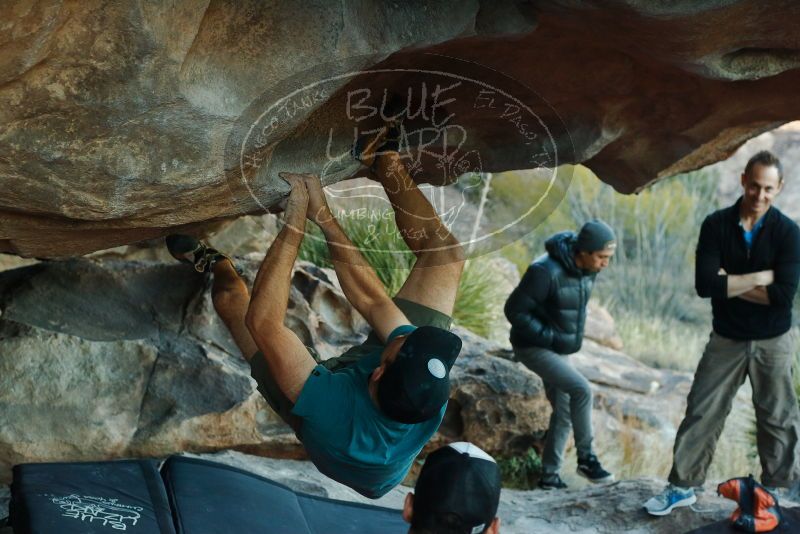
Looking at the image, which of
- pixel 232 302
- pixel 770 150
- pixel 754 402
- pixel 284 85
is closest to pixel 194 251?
pixel 232 302

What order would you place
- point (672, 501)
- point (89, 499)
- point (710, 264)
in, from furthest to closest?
point (672, 501) → point (710, 264) → point (89, 499)

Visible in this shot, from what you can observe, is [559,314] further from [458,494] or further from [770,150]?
[770,150]

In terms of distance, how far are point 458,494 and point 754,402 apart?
284 cm

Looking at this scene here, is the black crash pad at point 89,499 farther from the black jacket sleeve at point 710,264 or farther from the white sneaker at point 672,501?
the black jacket sleeve at point 710,264

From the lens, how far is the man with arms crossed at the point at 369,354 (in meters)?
3.50

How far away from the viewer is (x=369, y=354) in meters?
3.97

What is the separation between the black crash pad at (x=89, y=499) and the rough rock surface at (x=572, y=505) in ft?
2.40

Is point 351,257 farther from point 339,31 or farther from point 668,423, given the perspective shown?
point 668,423

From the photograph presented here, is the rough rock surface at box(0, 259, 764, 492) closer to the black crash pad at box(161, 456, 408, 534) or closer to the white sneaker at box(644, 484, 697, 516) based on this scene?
the black crash pad at box(161, 456, 408, 534)

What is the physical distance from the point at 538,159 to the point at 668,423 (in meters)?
4.99

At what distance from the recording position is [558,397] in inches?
248

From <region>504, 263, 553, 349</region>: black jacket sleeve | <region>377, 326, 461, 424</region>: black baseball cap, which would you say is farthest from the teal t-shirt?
<region>504, 263, 553, 349</region>: black jacket sleeve

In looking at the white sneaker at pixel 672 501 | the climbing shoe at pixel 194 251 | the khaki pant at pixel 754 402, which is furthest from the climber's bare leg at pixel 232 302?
the white sneaker at pixel 672 501

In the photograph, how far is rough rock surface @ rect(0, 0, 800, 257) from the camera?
3.12 meters
